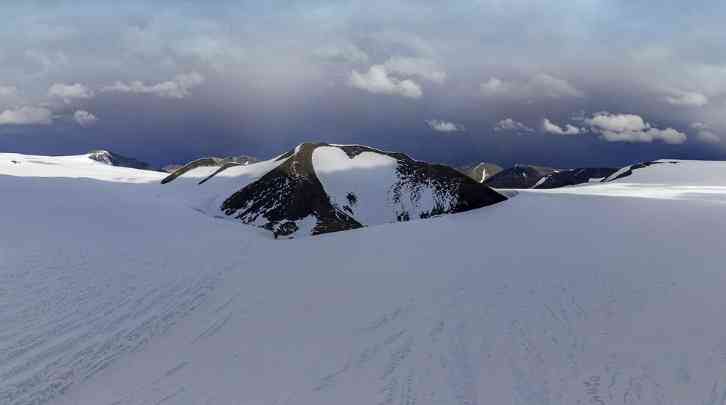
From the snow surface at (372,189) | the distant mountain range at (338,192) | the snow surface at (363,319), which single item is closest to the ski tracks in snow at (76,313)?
the snow surface at (363,319)

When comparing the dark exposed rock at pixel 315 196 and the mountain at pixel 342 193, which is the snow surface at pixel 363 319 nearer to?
the dark exposed rock at pixel 315 196

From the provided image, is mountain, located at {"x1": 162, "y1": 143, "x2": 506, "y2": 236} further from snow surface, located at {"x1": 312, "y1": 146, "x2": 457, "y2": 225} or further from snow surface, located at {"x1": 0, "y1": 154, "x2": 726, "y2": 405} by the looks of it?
snow surface, located at {"x1": 0, "y1": 154, "x2": 726, "y2": 405}

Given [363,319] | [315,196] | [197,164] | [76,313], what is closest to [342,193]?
[315,196]

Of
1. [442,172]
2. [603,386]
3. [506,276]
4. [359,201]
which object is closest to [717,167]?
[442,172]

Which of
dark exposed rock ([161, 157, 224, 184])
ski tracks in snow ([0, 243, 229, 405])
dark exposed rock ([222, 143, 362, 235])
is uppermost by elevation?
Result: dark exposed rock ([161, 157, 224, 184])

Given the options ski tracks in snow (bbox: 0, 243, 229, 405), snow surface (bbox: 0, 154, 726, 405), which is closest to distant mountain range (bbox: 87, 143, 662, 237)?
snow surface (bbox: 0, 154, 726, 405)

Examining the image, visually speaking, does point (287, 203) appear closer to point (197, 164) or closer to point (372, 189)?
point (372, 189)
